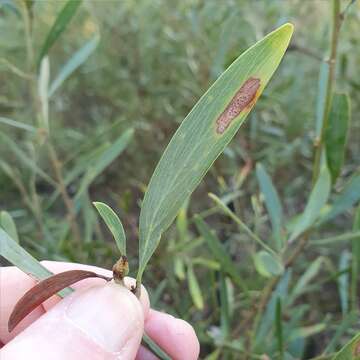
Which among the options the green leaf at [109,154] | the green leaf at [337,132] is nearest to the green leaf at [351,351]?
the green leaf at [337,132]

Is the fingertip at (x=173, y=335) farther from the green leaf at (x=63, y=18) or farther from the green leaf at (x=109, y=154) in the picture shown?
the green leaf at (x=63, y=18)

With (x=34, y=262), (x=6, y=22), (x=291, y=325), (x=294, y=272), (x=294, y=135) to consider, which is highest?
(x=6, y=22)

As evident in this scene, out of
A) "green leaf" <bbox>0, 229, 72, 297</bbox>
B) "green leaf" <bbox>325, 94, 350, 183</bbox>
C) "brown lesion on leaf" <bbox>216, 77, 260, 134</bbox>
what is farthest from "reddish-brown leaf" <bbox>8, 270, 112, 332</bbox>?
"green leaf" <bbox>325, 94, 350, 183</bbox>

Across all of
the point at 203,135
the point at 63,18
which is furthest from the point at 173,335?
the point at 63,18

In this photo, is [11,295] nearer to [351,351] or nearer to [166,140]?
[351,351]

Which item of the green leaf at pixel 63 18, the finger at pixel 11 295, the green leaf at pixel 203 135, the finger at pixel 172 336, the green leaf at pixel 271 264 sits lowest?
the finger at pixel 172 336

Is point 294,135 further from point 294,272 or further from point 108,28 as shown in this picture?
point 108,28

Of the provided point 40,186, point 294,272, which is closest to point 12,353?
point 294,272
